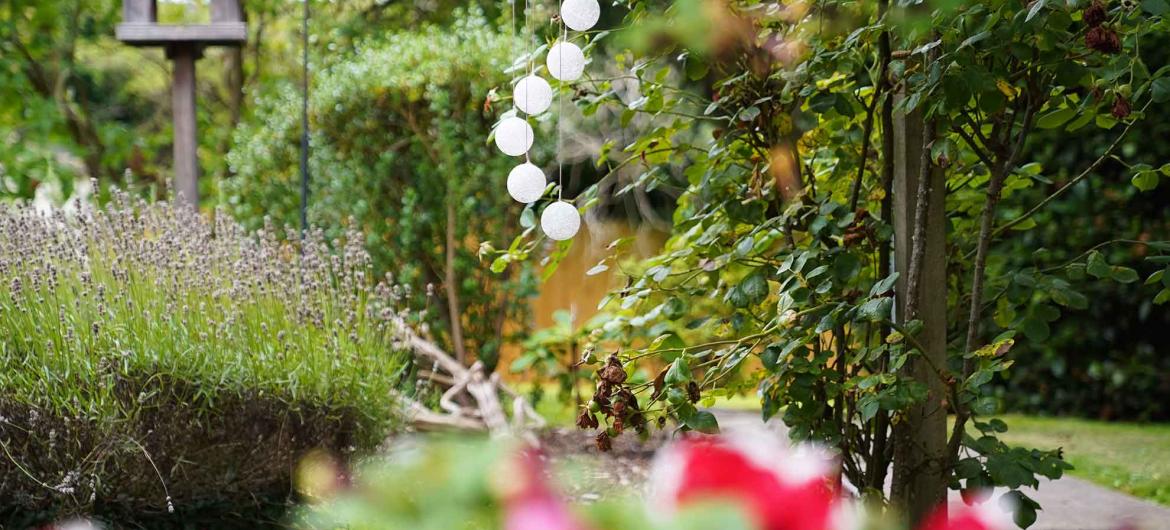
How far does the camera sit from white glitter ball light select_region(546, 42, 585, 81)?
1.90m

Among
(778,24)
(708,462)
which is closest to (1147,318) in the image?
(778,24)

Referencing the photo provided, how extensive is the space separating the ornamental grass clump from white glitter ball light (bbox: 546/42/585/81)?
129 centimetres

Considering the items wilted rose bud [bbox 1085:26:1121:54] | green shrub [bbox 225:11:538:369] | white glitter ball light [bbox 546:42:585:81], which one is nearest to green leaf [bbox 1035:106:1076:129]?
wilted rose bud [bbox 1085:26:1121:54]

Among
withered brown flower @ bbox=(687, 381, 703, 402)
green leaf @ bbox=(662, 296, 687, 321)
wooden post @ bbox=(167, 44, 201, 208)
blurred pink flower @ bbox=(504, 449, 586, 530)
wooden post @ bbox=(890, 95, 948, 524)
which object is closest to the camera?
blurred pink flower @ bbox=(504, 449, 586, 530)

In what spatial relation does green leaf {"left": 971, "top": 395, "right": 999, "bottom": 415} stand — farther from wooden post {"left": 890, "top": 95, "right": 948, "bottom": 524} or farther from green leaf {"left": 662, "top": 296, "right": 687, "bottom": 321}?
green leaf {"left": 662, "top": 296, "right": 687, "bottom": 321}

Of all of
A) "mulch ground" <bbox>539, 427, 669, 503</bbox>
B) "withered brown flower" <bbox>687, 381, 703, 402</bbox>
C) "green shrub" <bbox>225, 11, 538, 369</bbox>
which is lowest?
"mulch ground" <bbox>539, 427, 669, 503</bbox>

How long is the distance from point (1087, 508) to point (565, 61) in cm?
260

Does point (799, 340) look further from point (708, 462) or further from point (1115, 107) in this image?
point (708, 462)

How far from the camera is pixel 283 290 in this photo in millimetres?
2965

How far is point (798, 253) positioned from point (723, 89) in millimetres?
433

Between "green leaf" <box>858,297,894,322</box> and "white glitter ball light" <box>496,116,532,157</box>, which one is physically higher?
"white glitter ball light" <box>496,116,532,157</box>

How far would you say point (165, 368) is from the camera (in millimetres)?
2582

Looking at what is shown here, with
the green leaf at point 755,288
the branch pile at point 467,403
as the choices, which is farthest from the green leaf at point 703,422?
the branch pile at point 467,403

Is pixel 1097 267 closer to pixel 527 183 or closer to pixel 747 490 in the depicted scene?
pixel 527 183
